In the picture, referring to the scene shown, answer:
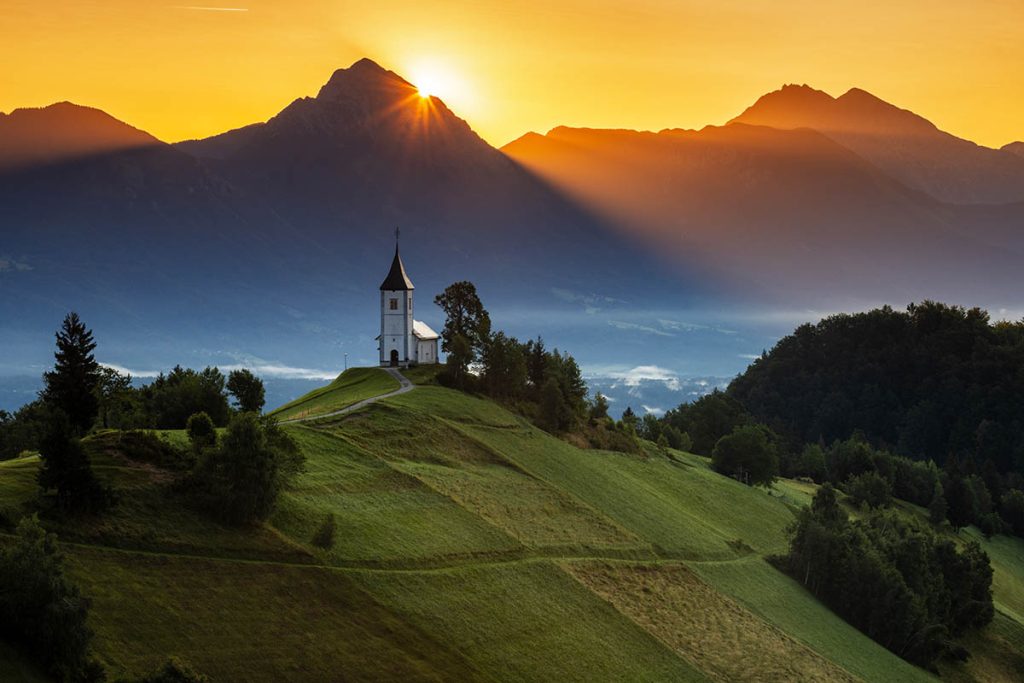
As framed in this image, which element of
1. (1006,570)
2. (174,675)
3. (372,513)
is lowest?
(1006,570)

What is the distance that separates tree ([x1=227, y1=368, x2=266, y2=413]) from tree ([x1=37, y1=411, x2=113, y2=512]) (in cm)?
3336

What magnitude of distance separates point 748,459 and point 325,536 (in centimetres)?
7749

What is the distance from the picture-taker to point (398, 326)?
11569 centimetres

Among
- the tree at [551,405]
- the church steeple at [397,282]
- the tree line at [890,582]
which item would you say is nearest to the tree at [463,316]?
the church steeple at [397,282]

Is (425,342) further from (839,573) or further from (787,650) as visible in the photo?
(787,650)

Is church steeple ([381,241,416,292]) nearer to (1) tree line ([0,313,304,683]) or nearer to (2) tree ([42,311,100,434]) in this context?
(1) tree line ([0,313,304,683])

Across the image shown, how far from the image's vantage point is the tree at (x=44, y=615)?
149ft

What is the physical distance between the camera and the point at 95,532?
53938 mm

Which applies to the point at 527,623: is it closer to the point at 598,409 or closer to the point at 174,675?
the point at 174,675

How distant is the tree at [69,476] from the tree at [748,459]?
8611cm

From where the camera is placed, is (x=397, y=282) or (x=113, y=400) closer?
(x=113, y=400)

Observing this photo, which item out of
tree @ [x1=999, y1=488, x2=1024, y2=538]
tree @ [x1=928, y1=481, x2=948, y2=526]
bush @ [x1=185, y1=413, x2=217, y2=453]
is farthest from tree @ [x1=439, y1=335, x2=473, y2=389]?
tree @ [x1=999, y1=488, x2=1024, y2=538]

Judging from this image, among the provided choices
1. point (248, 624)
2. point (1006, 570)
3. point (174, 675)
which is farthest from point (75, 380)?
point (1006, 570)

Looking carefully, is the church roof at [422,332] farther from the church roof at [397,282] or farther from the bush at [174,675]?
the bush at [174,675]
